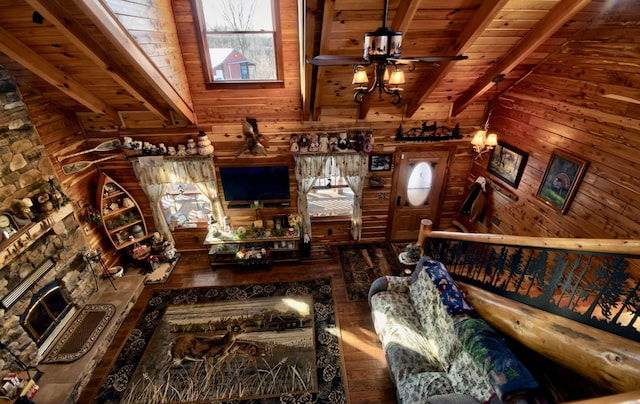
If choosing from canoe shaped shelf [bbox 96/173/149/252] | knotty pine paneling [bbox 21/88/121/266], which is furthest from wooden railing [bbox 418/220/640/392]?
knotty pine paneling [bbox 21/88/121/266]

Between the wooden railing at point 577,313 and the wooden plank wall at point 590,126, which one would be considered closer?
the wooden railing at point 577,313

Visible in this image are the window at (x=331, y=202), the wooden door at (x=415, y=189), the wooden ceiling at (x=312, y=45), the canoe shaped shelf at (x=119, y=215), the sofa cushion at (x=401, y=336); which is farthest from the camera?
the window at (x=331, y=202)

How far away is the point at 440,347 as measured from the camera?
3.10m

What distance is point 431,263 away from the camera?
138 inches

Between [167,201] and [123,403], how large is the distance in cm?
323

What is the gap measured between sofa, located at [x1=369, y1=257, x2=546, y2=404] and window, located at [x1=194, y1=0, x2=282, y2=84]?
11.3 feet

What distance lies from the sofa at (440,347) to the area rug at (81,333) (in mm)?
3720

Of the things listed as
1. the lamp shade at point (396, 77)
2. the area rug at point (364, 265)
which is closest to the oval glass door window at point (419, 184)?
the area rug at point (364, 265)

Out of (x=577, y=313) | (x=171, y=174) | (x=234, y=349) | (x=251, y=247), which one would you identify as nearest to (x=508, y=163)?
(x=577, y=313)

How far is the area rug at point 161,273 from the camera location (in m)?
5.09

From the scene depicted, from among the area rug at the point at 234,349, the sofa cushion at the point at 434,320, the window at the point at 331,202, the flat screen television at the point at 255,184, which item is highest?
the flat screen television at the point at 255,184

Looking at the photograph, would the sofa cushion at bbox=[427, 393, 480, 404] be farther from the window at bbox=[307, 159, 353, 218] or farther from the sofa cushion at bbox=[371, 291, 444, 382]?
the window at bbox=[307, 159, 353, 218]

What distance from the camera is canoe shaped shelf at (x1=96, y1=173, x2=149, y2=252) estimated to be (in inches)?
188

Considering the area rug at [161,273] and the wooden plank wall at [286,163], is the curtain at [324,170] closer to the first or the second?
the wooden plank wall at [286,163]
